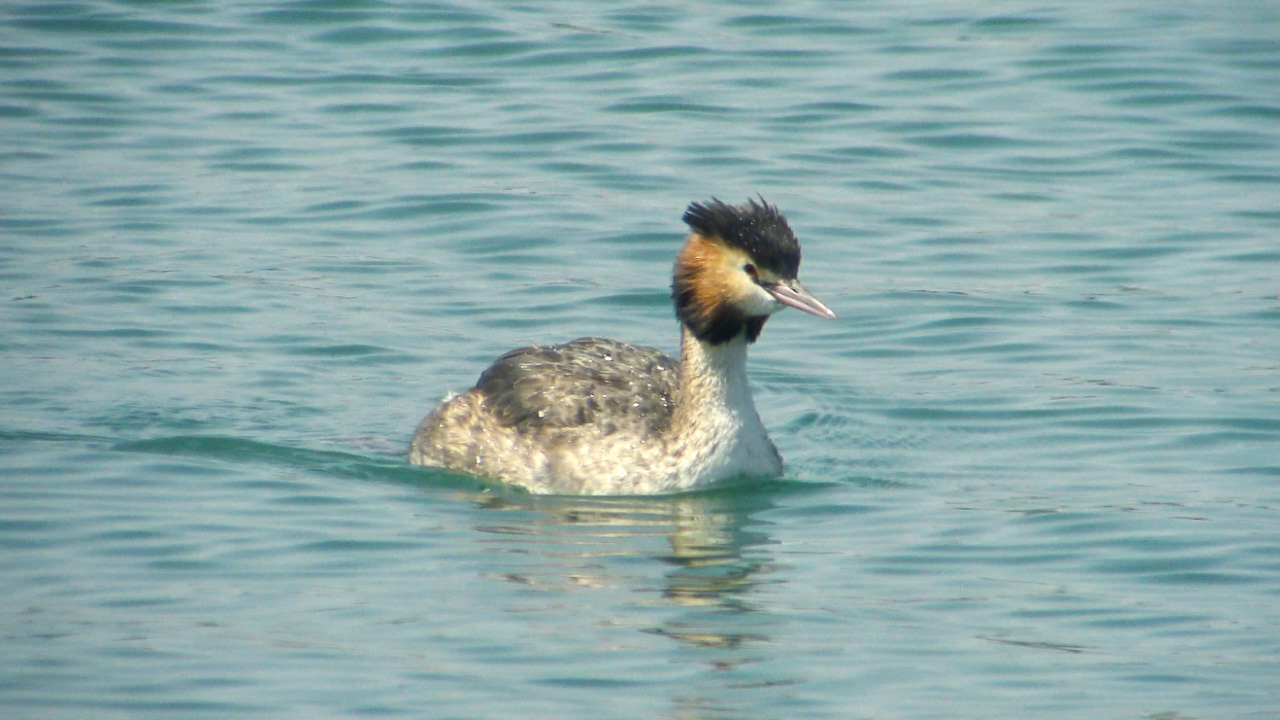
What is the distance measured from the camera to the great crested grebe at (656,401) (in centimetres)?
1180

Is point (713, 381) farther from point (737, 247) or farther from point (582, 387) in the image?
point (737, 247)

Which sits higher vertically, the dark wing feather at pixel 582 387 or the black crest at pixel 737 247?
the black crest at pixel 737 247

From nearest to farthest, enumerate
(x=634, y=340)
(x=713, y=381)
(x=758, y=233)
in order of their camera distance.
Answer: (x=758, y=233) < (x=713, y=381) < (x=634, y=340)

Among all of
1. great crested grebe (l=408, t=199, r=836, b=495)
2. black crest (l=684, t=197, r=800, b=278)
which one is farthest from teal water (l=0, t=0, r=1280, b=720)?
black crest (l=684, t=197, r=800, b=278)

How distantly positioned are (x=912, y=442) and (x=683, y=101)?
9.00 metres

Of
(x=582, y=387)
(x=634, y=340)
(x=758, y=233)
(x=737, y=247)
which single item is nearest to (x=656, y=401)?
(x=582, y=387)

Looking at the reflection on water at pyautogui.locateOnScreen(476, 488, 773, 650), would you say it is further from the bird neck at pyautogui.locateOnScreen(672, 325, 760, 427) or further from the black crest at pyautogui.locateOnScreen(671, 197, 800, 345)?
the black crest at pyautogui.locateOnScreen(671, 197, 800, 345)

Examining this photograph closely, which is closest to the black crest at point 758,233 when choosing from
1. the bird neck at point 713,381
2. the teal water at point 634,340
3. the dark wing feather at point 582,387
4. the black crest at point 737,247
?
the black crest at point 737,247

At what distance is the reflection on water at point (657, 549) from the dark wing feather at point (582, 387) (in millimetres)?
566

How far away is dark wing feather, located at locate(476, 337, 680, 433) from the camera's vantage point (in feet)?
41.3

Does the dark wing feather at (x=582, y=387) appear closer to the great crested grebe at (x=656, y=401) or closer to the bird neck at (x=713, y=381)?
the great crested grebe at (x=656, y=401)

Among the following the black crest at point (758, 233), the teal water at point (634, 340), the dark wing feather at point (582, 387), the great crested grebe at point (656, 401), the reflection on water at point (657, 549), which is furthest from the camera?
the dark wing feather at point (582, 387)

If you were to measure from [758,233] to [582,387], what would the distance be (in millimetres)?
1741

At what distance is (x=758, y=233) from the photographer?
38.2ft
